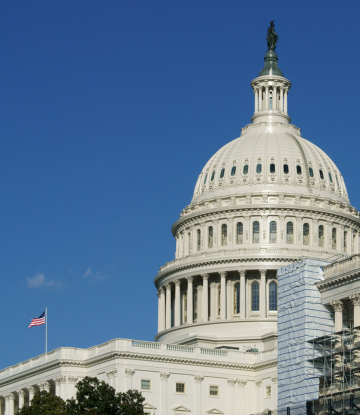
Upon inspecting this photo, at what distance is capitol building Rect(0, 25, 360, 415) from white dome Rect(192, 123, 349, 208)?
0.59 ft

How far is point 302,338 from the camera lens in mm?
109625

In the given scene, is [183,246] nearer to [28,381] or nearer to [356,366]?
[28,381]

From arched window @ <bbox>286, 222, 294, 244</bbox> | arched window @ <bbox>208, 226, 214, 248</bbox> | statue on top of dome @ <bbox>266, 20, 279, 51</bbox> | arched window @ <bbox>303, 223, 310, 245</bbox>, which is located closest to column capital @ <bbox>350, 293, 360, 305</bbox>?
arched window @ <bbox>286, 222, 294, 244</bbox>

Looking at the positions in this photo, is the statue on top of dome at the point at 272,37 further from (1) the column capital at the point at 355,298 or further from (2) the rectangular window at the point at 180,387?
(1) the column capital at the point at 355,298

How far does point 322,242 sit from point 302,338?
55.2 m

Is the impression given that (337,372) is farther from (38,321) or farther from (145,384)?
(38,321)

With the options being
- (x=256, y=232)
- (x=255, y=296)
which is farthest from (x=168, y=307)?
(x=256, y=232)

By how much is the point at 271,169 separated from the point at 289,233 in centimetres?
961

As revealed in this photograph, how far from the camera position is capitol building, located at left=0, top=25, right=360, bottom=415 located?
450 ft

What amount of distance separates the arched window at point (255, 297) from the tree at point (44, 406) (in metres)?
46.1

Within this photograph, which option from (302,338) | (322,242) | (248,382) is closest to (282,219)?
(322,242)

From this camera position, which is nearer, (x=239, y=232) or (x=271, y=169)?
(x=239, y=232)

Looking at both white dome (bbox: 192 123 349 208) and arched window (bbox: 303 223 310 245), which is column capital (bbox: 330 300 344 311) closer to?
arched window (bbox: 303 223 310 245)

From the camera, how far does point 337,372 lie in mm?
103688
